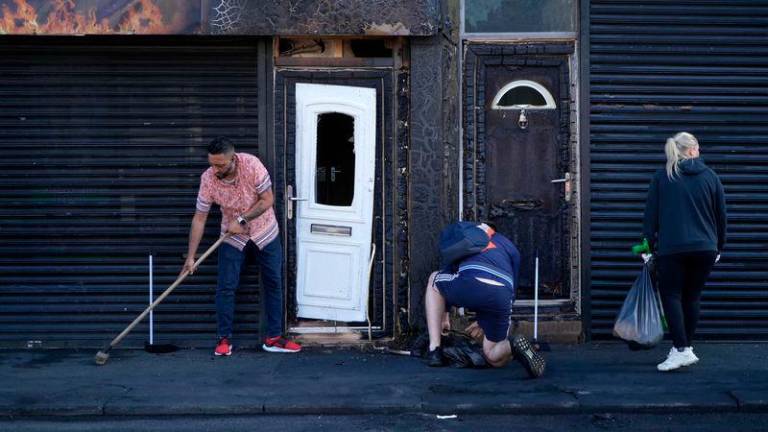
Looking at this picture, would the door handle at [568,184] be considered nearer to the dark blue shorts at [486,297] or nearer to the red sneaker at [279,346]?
the dark blue shorts at [486,297]

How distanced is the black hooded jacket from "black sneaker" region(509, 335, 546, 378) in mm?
1274

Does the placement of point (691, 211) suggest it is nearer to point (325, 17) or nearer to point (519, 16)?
point (519, 16)

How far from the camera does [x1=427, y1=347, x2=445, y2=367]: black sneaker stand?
8625 mm

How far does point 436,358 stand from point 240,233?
6.39ft

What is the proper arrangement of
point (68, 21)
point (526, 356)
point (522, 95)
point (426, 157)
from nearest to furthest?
point (526, 356) < point (68, 21) < point (426, 157) < point (522, 95)

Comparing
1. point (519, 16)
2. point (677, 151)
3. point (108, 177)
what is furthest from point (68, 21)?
point (677, 151)

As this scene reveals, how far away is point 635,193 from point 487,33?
1934mm

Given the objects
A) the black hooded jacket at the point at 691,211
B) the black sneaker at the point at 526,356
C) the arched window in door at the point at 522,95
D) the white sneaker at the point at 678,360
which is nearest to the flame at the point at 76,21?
the arched window in door at the point at 522,95

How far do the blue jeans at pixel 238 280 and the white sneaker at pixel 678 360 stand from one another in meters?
3.23

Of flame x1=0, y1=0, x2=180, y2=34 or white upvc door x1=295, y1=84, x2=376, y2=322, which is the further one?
white upvc door x1=295, y1=84, x2=376, y2=322

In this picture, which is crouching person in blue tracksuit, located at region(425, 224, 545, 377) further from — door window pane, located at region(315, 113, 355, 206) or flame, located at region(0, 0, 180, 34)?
flame, located at region(0, 0, 180, 34)

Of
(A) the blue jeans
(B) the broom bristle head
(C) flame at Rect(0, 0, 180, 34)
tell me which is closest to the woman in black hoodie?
(A) the blue jeans

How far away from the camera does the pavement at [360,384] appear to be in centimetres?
740

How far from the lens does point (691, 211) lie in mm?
8141
